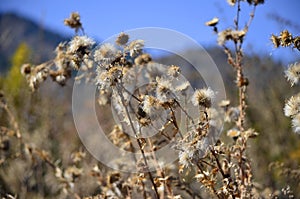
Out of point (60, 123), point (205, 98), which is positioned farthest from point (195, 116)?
point (60, 123)

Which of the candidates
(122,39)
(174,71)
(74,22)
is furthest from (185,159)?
(74,22)

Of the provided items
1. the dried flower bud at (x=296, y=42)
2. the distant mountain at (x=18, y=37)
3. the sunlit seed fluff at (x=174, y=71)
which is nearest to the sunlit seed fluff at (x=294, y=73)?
the dried flower bud at (x=296, y=42)

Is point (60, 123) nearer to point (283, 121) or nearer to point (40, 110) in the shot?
point (40, 110)

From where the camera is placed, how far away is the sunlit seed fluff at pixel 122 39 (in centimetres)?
158

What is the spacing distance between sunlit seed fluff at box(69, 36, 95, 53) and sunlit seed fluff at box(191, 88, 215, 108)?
0.47 meters

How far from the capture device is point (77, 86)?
2080 millimetres

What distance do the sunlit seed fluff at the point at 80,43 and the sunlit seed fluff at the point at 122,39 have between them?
99 mm

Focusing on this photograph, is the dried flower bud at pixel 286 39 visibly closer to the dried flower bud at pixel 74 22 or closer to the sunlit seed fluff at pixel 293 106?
the sunlit seed fluff at pixel 293 106

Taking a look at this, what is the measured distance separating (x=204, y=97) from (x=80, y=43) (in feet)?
1.74

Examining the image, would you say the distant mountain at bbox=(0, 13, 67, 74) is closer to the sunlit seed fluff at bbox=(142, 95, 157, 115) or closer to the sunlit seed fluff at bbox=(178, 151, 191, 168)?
the sunlit seed fluff at bbox=(142, 95, 157, 115)

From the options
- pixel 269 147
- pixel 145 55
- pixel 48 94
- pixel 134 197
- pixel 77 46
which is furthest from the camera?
pixel 269 147

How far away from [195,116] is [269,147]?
20.2 ft

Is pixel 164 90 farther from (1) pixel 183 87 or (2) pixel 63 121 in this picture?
(2) pixel 63 121

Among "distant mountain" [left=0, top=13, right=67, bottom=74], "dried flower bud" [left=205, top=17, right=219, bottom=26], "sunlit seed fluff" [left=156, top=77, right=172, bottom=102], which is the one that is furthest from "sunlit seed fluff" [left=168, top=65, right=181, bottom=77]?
"distant mountain" [left=0, top=13, right=67, bottom=74]
